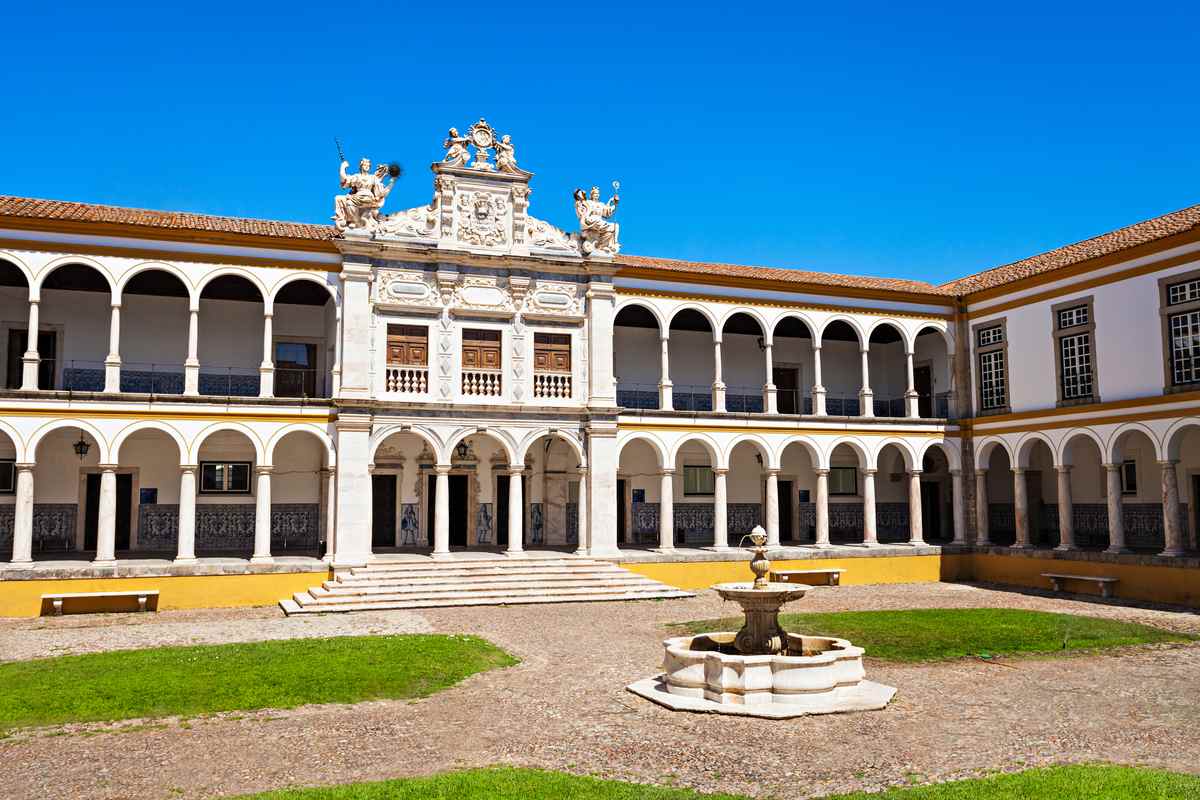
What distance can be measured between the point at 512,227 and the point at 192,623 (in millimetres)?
10568

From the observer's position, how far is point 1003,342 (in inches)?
934

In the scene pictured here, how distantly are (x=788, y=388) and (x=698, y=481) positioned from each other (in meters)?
3.96

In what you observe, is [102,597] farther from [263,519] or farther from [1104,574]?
[1104,574]

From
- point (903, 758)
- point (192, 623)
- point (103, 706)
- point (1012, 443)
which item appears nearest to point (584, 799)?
point (903, 758)

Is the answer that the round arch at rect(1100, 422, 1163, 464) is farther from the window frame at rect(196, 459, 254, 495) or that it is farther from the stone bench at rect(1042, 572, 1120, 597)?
the window frame at rect(196, 459, 254, 495)

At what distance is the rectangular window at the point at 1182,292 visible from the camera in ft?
61.5

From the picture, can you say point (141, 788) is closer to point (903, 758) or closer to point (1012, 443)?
point (903, 758)

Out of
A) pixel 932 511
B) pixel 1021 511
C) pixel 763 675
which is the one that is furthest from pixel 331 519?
pixel 932 511

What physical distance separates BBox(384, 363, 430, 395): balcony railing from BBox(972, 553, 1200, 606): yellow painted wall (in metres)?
14.3

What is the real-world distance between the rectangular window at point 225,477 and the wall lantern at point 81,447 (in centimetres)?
235

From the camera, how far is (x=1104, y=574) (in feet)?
66.0

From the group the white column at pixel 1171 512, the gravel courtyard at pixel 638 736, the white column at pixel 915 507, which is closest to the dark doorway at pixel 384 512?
the gravel courtyard at pixel 638 736

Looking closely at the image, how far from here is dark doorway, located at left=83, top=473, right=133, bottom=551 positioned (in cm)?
2089

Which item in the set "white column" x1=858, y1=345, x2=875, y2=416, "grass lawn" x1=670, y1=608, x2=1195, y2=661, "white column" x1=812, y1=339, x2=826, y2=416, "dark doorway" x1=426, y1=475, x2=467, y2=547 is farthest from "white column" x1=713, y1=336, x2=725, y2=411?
"grass lawn" x1=670, y1=608, x2=1195, y2=661
